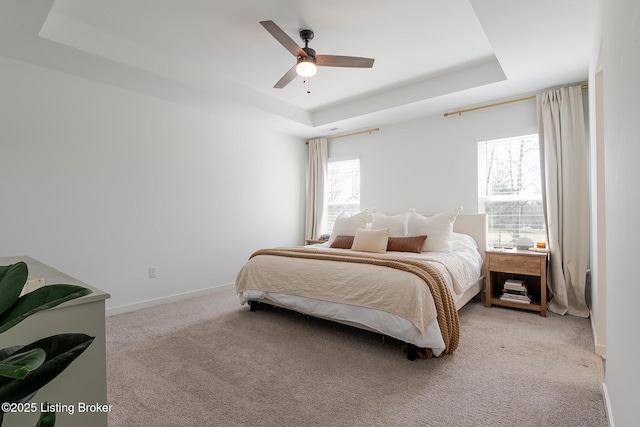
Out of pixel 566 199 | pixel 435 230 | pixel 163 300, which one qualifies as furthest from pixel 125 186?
pixel 566 199

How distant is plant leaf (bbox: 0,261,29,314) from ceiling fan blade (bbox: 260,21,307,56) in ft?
7.05

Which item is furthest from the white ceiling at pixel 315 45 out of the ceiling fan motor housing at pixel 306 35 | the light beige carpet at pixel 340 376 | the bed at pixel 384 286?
the light beige carpet at pixel 340 376

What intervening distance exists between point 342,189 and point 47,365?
5.02 m

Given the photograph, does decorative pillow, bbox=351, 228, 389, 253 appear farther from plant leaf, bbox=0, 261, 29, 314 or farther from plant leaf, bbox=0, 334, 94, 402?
plant leaf, bbox=0, 261, 29, 314

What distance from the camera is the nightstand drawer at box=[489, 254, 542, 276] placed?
329cm

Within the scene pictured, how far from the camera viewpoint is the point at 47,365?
70cm

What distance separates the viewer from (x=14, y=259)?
2.07 m

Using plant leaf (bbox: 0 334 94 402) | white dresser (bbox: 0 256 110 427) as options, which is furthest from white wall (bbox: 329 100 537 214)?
plant leaf (bbox: 0 334 94 402)

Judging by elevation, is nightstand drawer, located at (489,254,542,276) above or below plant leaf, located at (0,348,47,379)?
below

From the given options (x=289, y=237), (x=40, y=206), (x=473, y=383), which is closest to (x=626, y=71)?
(x=473, y=383)

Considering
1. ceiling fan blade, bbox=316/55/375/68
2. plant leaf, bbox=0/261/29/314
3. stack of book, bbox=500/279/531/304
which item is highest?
ceiling fan blade, bbox=316/55/375/68

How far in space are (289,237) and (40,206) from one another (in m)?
3.40

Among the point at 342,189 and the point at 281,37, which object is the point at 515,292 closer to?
the point at 342,189

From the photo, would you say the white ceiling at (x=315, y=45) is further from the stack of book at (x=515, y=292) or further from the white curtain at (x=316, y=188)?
the stack of book at (x=515, y=292)
